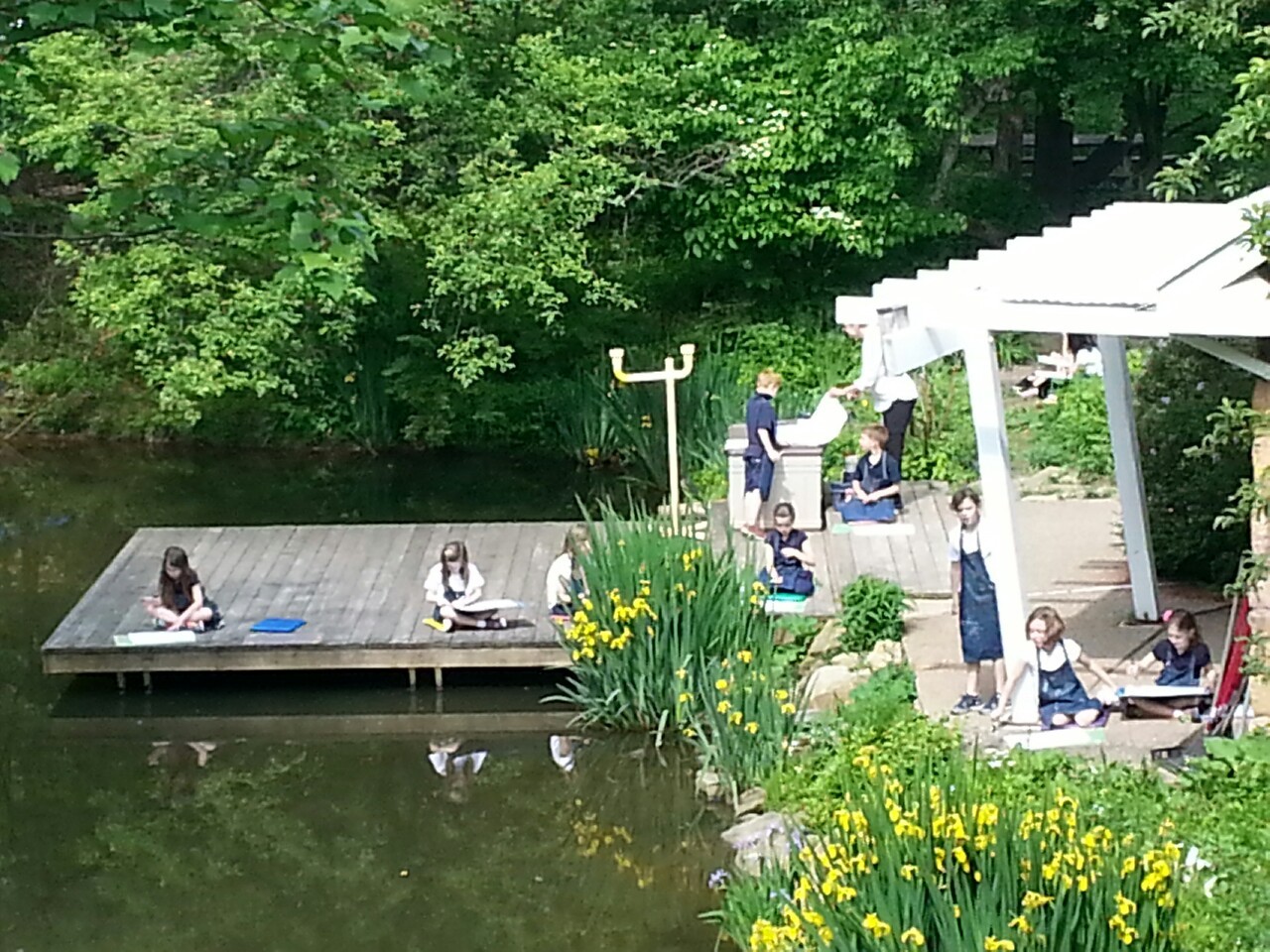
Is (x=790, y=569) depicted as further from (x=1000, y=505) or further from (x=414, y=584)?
(x=414, y=584)

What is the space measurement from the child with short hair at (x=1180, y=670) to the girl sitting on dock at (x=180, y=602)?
5229 millimetres

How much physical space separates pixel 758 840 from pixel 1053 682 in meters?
1.46

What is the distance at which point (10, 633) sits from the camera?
38.9 ft

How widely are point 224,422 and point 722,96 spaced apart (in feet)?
19.9

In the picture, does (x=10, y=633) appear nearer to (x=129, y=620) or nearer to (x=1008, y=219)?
(x=129, y=620)

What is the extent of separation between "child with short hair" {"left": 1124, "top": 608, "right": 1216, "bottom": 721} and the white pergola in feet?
1.79

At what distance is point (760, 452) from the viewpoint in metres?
11.2

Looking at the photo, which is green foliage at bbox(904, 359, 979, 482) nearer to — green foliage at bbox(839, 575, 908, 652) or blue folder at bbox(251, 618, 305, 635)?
green foliage at bbox(839, 575, 908, 652)

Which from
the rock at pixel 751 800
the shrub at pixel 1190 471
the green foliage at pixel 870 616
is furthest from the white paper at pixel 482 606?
the shrub at pixel 1190 471

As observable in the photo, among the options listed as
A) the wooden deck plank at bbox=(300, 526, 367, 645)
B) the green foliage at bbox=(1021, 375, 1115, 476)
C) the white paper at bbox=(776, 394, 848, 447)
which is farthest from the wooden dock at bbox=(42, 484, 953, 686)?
the green foliage at bbox=(1021, 375, 1115, 476)

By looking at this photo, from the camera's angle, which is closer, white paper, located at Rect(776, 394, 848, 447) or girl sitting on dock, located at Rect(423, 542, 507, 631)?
girl sitting on dock, located at Rect(423, 542, 507, 631)

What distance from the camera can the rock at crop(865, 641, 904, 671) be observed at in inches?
355

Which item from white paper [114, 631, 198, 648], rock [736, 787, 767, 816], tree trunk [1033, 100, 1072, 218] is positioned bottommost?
rock [736, 787, 767, 816]

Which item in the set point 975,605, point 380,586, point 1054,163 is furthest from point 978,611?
point 1054,163
